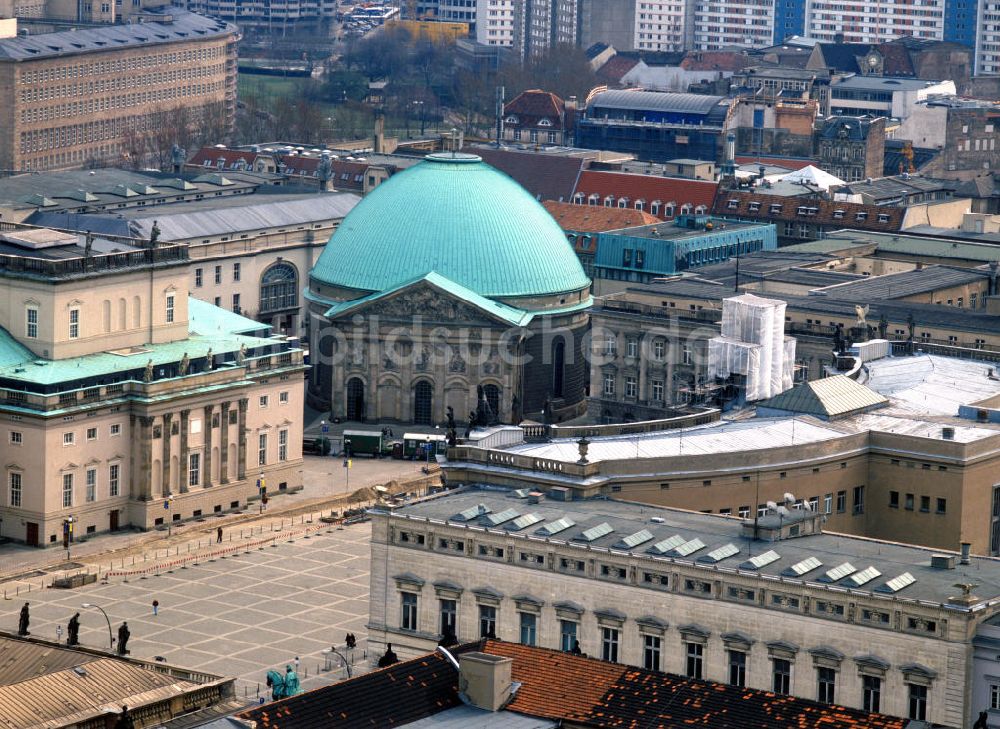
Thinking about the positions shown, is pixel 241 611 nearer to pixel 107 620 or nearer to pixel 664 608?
pixel 107 620

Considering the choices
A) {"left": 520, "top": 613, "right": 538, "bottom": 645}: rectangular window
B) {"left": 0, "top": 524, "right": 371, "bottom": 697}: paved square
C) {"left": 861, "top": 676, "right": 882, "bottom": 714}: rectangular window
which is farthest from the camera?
{"left": 0, "top": 524, "right": 371, "bottom": 697}: paved square

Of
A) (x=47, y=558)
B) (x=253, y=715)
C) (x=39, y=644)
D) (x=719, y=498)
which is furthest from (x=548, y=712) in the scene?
(x=47, y=558)

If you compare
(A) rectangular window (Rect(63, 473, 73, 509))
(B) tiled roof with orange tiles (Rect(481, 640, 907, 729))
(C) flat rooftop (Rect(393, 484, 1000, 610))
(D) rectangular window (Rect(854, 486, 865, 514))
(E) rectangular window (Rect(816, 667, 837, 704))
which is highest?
(C) flat rooftop (Rect(393, 484, 1000, 610))

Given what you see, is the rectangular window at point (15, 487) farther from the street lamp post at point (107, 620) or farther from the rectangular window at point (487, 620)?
the rectangular window at point (487, 620)

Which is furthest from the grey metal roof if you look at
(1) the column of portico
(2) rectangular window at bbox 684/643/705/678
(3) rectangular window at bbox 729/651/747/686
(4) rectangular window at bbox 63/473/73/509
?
(4) rectangular window at bbox 63/473/73/509

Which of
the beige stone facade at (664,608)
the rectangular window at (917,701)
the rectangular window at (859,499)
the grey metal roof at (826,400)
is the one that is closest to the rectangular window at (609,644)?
the beige stone facade at (664,608)

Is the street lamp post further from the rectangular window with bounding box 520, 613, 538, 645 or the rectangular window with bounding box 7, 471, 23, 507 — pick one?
the rectangular window with bounding box 520, 613, 538, 645
